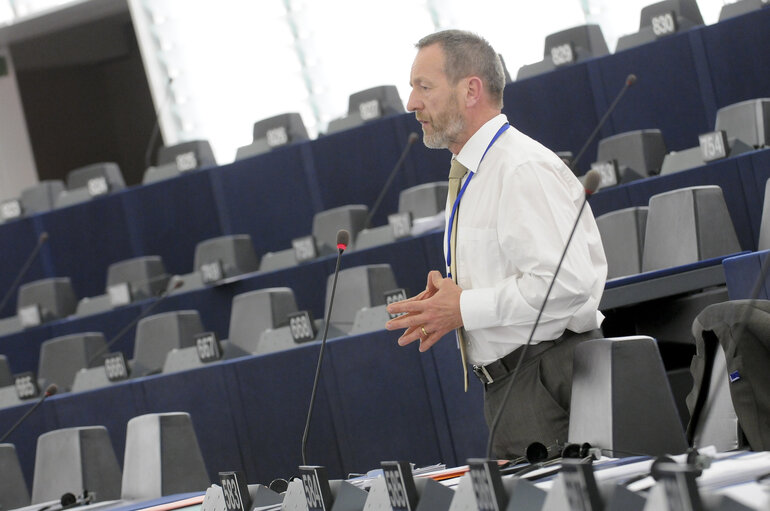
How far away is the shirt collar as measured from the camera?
7.32 ft

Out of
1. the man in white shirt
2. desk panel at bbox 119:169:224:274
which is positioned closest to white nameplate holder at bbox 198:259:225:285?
desk panel at bbox 119:169:224:274

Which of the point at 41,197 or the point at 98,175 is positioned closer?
the point at 98,175

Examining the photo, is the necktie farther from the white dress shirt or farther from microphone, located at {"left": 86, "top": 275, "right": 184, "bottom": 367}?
microphone, located at {"left": 86, "top": 275, "right": 184, "bottom": 367}

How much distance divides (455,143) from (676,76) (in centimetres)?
430

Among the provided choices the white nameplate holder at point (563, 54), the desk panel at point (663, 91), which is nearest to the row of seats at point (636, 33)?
the white nameplate holder at point (563, 54)

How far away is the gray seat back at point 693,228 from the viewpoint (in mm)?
4242

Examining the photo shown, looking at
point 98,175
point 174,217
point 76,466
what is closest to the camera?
point 76,466

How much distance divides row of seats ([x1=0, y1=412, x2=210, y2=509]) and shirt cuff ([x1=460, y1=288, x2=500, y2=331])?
1.46 meters

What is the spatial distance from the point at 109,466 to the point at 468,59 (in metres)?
2.27

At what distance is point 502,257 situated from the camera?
215cm

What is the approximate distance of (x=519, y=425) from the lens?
2.19 metres

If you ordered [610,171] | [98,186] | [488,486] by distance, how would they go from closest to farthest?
[488,486]
[610,171]
[98,186]

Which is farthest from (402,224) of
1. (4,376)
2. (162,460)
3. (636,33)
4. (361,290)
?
(162,460)

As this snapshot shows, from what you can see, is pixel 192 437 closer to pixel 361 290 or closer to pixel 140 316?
pixel 361 290
